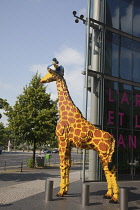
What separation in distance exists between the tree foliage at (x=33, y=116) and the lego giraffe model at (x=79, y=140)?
1076cm

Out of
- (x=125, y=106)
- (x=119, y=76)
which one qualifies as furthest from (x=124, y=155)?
(x=119, y=76)

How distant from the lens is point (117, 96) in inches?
618

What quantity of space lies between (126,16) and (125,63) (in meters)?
3.56

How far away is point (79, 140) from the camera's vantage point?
825 cm

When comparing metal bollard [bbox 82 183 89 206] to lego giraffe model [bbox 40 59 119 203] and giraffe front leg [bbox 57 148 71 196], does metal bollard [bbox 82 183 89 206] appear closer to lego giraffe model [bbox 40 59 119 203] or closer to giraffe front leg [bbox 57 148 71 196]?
lego giraffe model [bbox 40 59 119 203]

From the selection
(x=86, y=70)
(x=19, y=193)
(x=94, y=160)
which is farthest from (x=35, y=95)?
(x=19, y=193)

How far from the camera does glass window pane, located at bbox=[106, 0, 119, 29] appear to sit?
52.8ft

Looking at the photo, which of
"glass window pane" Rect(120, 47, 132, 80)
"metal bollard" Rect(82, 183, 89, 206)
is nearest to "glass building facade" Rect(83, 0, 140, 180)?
"glass window pane" Rect(120, 47, 132, 80)

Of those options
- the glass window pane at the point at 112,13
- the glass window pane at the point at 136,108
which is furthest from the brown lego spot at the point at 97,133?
the glass window pane at the point at 112,13

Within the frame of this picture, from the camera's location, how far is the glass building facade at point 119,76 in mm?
15180

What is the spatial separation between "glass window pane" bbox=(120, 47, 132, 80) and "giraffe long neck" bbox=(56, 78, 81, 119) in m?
8.22

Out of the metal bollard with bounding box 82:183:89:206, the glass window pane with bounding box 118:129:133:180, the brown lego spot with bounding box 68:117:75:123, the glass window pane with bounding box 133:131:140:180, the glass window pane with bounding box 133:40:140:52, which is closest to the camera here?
the metal bollard with bounding box 82:183:89:206

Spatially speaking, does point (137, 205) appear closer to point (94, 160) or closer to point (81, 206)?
point (81, 206)

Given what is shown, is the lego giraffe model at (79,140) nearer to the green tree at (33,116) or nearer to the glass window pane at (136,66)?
the glass window pane at (136,66)
